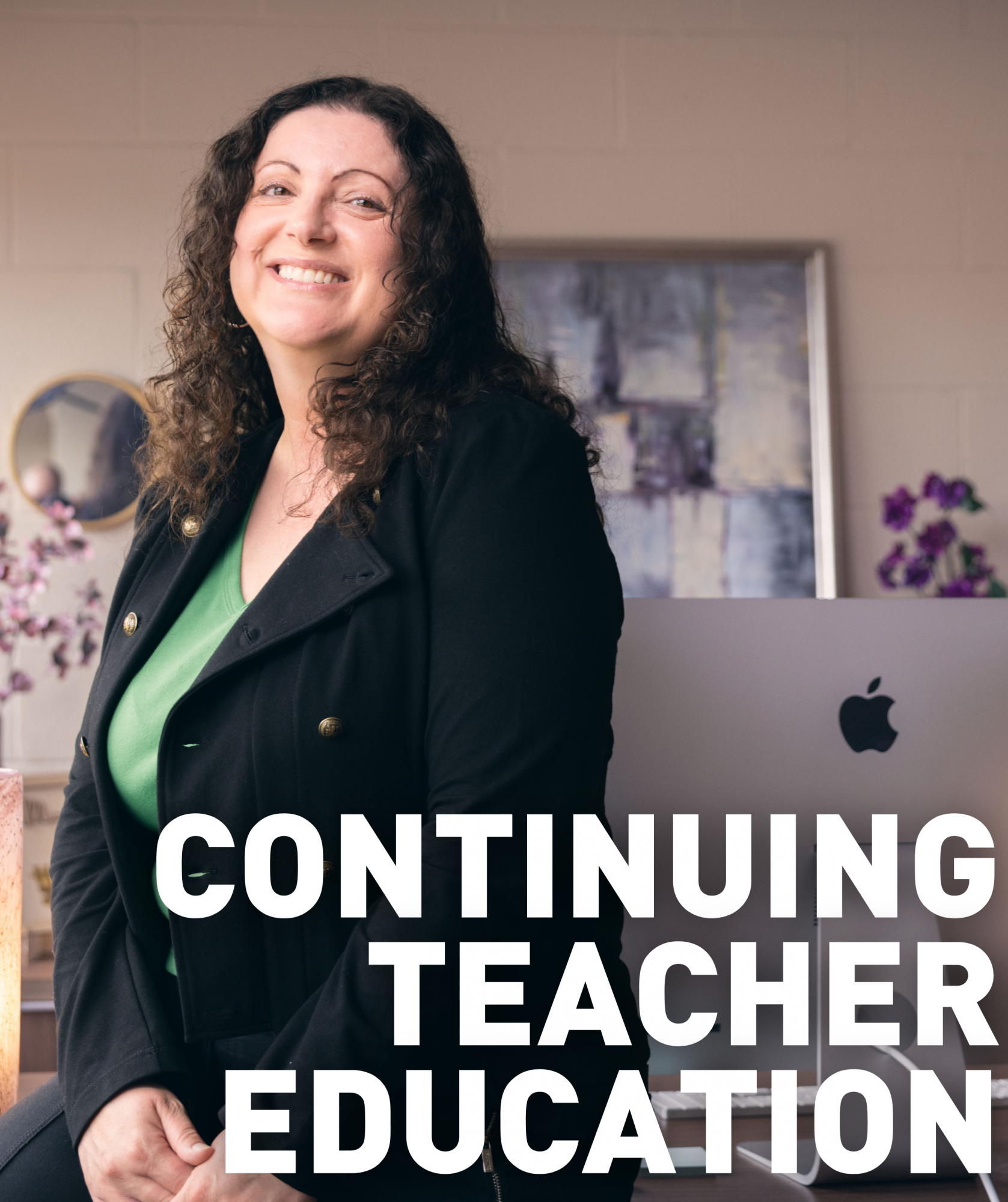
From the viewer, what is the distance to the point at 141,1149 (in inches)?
33.0

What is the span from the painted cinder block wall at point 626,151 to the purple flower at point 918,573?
7.2 inches

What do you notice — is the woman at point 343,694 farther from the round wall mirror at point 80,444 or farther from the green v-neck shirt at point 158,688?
the round wall mirror at point 80,444

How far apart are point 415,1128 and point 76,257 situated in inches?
88.2

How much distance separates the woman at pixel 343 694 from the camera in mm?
808

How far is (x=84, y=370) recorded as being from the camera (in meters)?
2.50

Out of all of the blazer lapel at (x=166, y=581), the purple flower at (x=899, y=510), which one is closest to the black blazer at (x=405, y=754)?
the blazer lapel at (x=166, y=581)

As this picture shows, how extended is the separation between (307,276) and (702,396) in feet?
5.64

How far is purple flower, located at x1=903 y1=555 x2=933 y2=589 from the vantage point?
93.5 inches

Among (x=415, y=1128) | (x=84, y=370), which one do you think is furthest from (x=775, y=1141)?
(x=84, y=370)

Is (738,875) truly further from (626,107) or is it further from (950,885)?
(626,107)

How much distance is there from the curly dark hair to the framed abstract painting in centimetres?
144

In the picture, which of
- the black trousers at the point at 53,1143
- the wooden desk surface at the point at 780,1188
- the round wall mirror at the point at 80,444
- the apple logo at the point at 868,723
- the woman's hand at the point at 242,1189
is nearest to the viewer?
the woman's hand at the point at 242,1189

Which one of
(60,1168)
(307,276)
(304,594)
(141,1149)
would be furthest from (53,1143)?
(307,276)

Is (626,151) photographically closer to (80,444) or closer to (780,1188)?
(80,444)
